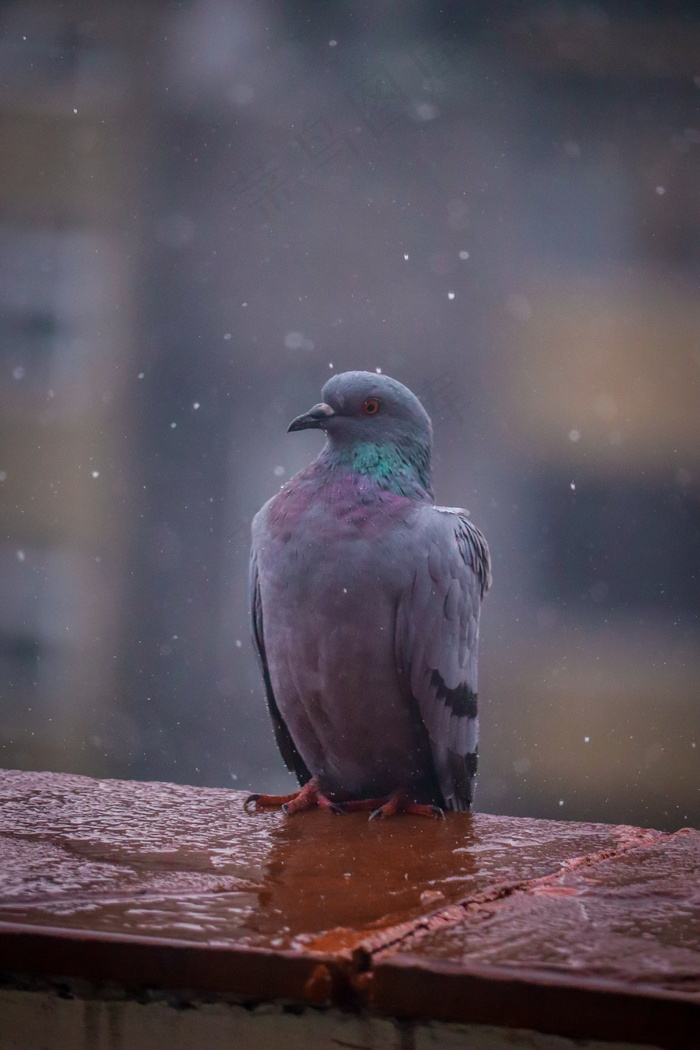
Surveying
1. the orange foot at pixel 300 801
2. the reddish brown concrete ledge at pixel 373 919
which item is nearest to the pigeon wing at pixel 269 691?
the orange foot at pixel 300 801

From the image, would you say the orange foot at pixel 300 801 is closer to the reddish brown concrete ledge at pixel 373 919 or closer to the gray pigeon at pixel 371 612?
the gray pigeon at pixel 371 612

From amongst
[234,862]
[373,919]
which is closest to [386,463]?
[234,862]

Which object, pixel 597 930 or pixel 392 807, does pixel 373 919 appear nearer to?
pixel 597 930

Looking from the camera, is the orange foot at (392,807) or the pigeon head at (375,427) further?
the pigeon head at (375,427)

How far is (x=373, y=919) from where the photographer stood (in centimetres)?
126

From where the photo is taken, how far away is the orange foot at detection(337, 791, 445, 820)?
87.5 inches

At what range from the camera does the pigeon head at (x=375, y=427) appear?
2.50m

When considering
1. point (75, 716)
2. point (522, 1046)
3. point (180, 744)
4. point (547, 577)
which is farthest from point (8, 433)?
point (522, 1046)

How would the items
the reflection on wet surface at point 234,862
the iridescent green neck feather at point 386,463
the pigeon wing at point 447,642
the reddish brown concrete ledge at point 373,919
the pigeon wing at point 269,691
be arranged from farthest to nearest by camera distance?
the pigeon wing at point 269,691 < the iridescent green neck feather at point 386,463 < the pigeon wing at point 447,642 < the reflection on wet surface at point 234,862 < the reddish brown concrete ledge at point 373,919

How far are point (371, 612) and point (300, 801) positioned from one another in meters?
0.47

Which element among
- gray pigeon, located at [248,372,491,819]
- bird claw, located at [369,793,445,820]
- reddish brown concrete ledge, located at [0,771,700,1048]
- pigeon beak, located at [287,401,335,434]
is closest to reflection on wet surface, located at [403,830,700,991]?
reddish brown concrete ledge, located at [0,771,700,1048]

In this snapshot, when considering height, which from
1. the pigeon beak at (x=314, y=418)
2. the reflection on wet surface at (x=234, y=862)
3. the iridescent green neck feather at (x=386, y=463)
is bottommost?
the reflection on wet surface at (x=234, y=862)

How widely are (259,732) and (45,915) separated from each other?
20.0ft

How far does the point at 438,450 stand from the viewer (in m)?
6.50
